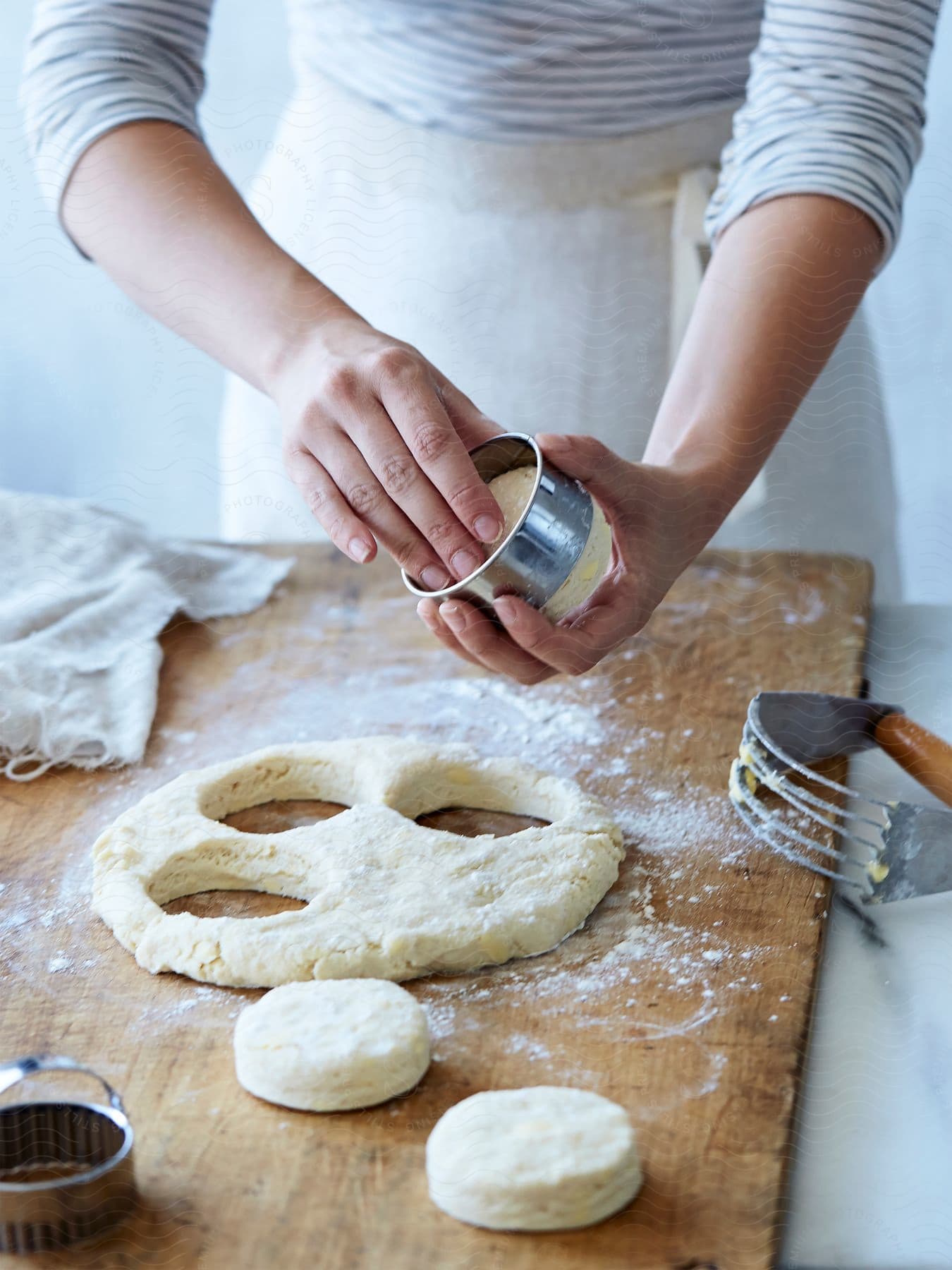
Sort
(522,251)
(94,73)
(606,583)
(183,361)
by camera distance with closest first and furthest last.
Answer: (606,583), (94,73), (522,251), (183,361)

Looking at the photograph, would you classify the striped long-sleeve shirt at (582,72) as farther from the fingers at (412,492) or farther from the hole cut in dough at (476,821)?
the hole cut in dough at (476,821)

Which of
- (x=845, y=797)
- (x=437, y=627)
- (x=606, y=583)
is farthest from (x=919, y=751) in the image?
(x=437, y=627)

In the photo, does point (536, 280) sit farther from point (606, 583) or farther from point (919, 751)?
point (919, 751)

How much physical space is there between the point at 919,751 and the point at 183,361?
1001 mm

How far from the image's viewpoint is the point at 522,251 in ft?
4.09

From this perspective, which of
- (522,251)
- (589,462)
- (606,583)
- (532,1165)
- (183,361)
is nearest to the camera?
(532,1165)

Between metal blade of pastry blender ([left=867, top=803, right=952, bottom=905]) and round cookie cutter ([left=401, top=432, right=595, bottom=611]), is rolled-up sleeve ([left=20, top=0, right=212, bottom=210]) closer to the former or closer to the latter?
round cookie cutter ([left=401, top=432, right=595, bottom=611])

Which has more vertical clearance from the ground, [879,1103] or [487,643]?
[487,643]

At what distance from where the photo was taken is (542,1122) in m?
0.59

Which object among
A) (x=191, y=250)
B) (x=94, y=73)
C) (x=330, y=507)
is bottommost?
(x=330, y=507)

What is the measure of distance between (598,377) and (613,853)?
0.61 metres

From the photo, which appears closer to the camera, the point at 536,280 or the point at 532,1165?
the point at 532,1165

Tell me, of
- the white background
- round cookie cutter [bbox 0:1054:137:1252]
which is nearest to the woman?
the white background

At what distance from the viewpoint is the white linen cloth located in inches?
39.4
